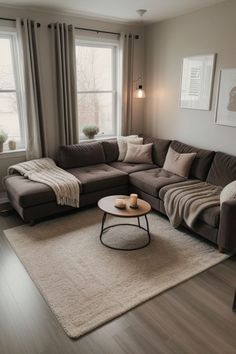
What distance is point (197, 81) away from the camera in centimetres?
395

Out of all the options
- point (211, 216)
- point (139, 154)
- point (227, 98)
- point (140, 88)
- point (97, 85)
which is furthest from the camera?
point (97, 85)

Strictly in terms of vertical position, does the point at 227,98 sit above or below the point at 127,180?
above

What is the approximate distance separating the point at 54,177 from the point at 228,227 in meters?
2.16

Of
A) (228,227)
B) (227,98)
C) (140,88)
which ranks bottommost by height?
(228,227)

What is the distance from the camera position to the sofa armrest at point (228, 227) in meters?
2.56

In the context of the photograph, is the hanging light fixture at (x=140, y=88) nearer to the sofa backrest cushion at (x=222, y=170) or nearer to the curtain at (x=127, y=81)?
the curtain at (x=127, y=81)

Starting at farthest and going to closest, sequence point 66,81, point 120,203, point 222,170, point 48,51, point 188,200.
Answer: point 66,81 → point 48,51 → point 222,170 → point 188,200 → point 120,203

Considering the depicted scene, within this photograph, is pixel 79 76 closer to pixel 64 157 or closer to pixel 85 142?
pixel 85 142

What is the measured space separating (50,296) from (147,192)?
74.1 inches

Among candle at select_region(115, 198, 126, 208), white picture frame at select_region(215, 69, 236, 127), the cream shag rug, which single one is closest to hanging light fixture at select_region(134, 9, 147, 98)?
white picture frame at select_region(215, 69, 236, 127)

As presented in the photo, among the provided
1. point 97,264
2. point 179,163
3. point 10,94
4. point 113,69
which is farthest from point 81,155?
point 97,264

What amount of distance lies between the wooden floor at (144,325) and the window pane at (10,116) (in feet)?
7.70

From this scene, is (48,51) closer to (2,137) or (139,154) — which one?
(2,137)

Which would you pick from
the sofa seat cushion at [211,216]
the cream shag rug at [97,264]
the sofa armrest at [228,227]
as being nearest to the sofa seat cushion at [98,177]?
the cream shag rug at [97,264]
